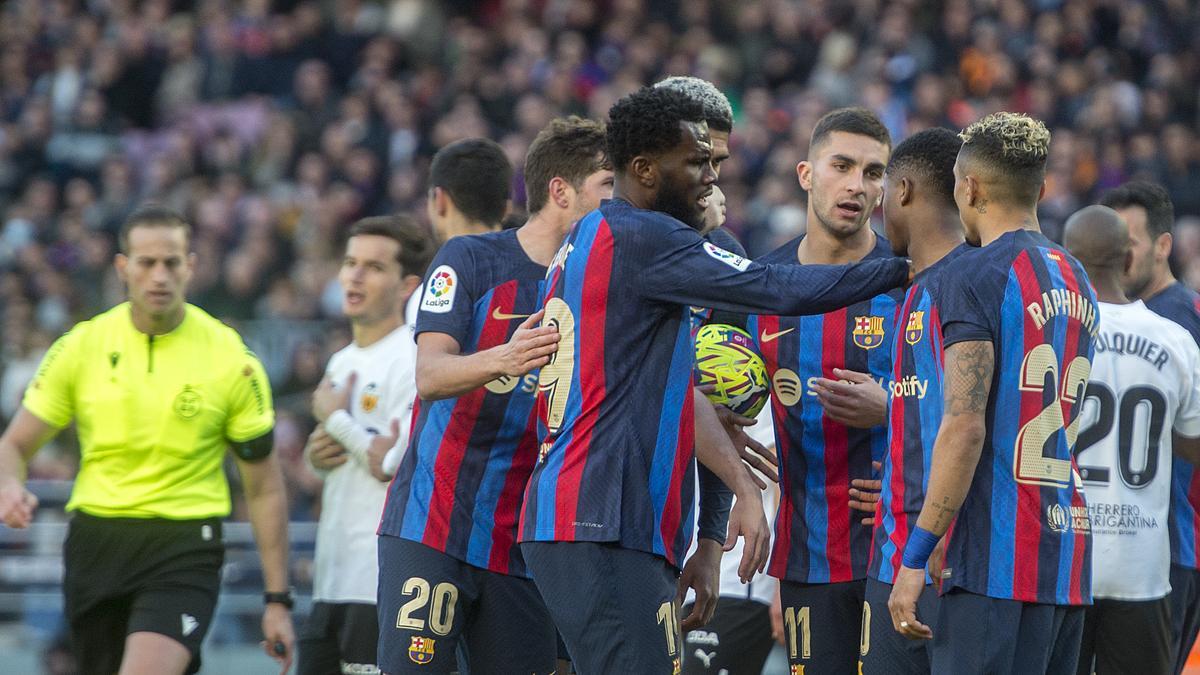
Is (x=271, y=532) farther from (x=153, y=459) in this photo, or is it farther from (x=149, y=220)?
(x=149, y=220)

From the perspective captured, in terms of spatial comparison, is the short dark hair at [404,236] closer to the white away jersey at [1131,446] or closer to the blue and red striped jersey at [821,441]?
the blue and red striped jersey at [821,441]

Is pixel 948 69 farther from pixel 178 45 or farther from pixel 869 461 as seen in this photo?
pixel 869 461

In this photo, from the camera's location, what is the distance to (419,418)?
20.7 feet

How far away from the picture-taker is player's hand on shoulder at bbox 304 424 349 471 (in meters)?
7.64

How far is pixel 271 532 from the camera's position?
296 inches

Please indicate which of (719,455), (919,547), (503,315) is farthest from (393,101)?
(919,547)

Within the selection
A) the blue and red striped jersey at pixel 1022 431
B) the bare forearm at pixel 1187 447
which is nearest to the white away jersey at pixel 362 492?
the blue and red striped jersey at pixel 1022 431

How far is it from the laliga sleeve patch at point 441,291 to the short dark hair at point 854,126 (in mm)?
1589

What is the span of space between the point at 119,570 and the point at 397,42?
13.3 meters

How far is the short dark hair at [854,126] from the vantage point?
6.47 m

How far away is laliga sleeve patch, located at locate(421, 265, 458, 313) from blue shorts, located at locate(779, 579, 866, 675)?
174 centimetres

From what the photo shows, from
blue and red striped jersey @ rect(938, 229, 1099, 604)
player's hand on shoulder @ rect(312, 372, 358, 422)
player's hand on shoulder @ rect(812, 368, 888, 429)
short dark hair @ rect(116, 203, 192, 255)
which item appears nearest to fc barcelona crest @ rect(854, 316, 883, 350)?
player's hand on shoulder @ rect(812, 368, 888, 429)

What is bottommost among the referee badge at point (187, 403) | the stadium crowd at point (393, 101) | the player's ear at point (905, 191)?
the referee badge at point (187, 403)

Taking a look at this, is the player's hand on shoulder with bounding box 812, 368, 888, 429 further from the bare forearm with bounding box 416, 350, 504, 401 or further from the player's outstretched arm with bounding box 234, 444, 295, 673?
the player's outstretched arm with bounding box 234, 444, 295, 673
